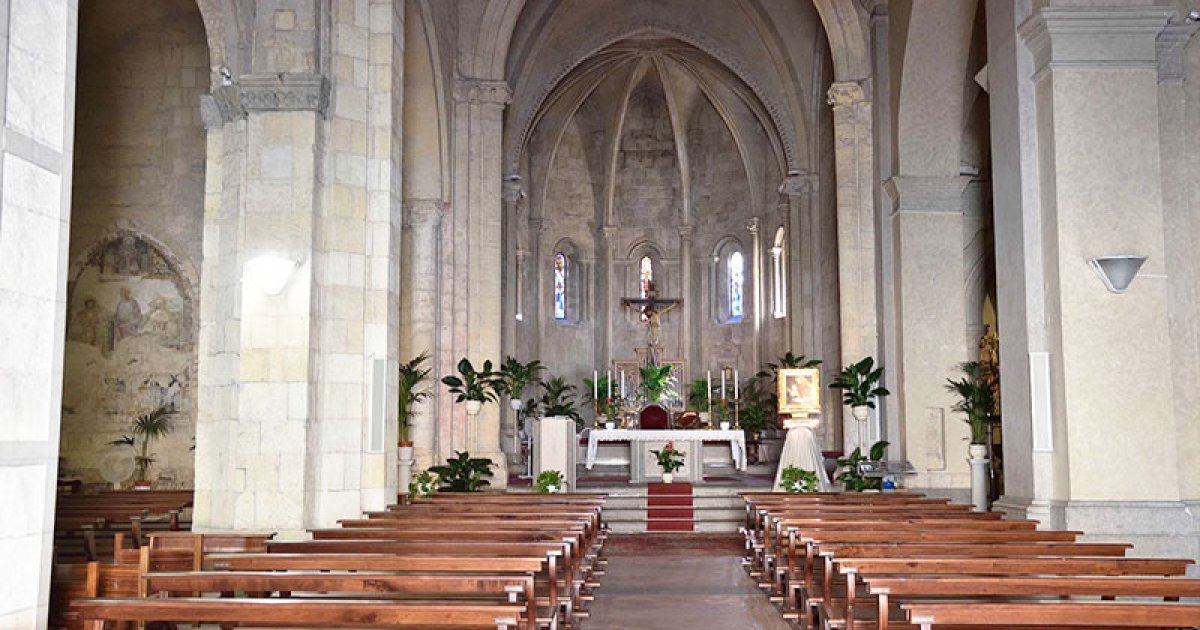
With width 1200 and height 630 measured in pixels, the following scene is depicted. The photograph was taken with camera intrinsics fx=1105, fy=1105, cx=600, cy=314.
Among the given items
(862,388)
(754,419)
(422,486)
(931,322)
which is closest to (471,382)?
(422,486)

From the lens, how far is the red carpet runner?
16.2 m

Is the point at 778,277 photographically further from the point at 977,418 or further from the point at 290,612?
the point at 290,612

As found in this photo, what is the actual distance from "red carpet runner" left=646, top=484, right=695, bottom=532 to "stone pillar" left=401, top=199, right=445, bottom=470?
3.70 meters

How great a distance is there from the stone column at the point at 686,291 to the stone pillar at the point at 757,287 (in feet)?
5.62

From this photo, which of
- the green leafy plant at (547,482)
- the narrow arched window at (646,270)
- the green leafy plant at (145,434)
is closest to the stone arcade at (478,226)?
the green leafy plant at (145,434)

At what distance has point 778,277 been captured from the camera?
90.9 feet

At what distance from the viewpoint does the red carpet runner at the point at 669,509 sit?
16203 millimetres

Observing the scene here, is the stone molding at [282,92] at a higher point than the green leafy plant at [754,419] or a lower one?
higher

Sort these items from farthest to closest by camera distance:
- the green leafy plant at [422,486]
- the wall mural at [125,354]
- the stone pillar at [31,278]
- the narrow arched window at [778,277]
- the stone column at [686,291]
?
the stone column at [686,291]
the narrow arched window at [778,277]
the wall mural at [125,354]
the green leafy plant at [422,486]
the stone pillar at [31,278]

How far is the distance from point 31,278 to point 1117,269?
790 cm

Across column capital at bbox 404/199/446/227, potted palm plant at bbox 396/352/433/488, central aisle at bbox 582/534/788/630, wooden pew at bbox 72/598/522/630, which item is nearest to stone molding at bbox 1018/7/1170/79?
central aisle at bbox 582/534/788/630

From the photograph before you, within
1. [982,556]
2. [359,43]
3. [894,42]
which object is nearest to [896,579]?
[982,556]

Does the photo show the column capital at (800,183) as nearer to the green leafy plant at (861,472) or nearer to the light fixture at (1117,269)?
the green leafy plant at (861,472)

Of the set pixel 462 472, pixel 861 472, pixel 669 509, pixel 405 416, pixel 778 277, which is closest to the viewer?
pixel 462 472
